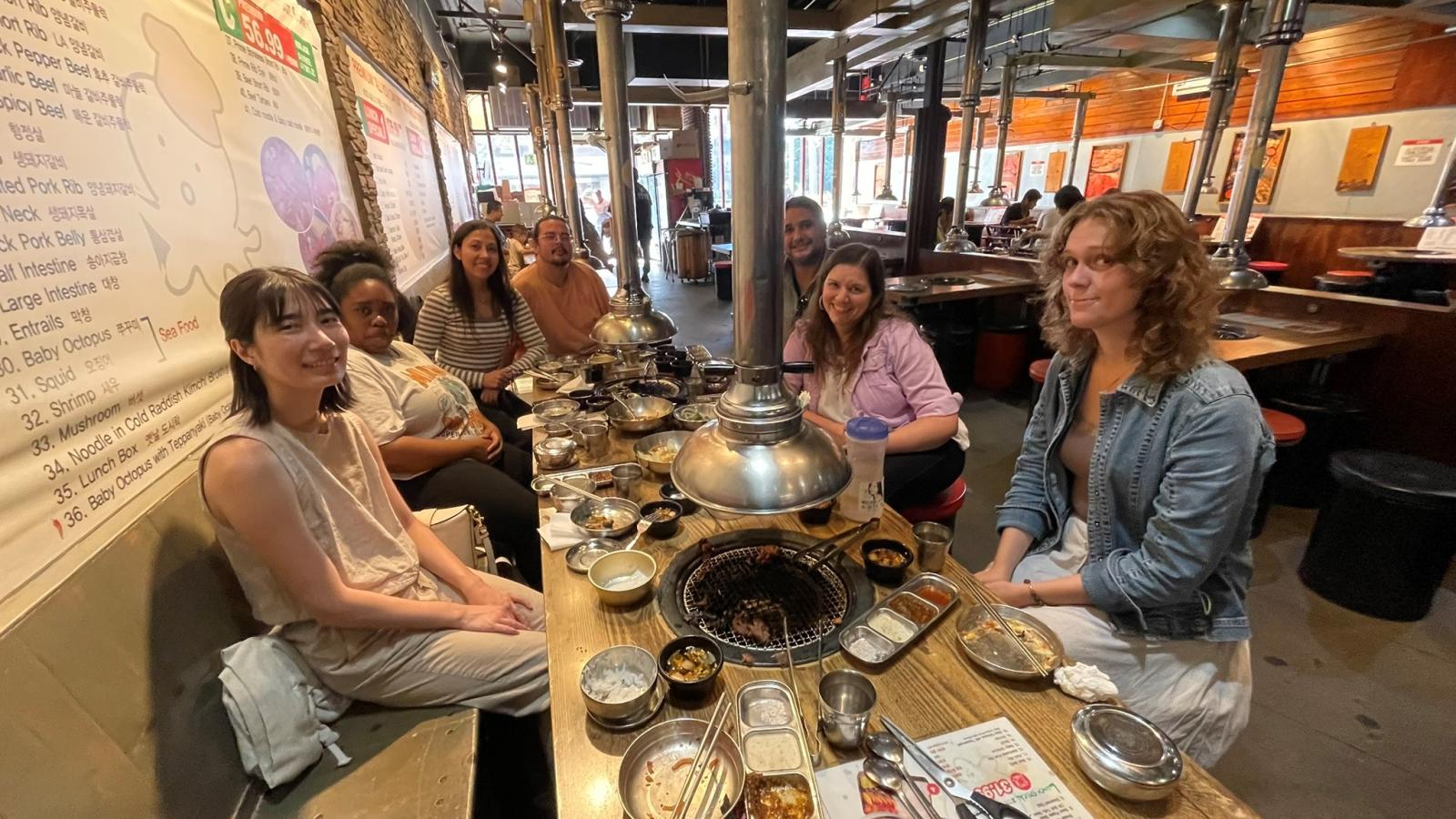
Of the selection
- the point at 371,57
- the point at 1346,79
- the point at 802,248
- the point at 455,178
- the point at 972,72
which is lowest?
the point at 802,248

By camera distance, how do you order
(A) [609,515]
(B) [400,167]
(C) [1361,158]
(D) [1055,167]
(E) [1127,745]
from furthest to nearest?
(D) [1055,167], (C) [1361,158], (B) [400,167], (A) [609,515], (E) [1127,745]

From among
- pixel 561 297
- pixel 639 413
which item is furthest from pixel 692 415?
pixel 561 297

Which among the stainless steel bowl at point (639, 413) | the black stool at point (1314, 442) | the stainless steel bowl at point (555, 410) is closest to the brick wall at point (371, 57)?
the stainless steel bowl at point (555, 410)

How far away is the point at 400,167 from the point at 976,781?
6023mm

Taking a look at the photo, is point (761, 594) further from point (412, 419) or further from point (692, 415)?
point (412, 419)

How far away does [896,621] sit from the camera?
142 centimetres

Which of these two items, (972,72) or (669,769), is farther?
(972,72)

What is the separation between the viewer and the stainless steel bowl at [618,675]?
1.16 meters

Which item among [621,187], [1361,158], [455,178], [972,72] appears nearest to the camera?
[621,187]

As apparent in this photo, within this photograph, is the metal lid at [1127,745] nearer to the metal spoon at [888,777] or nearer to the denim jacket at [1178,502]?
the metal spoon at [888,777]

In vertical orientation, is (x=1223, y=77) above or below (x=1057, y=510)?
above

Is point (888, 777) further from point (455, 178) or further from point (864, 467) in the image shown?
point (455, 178)

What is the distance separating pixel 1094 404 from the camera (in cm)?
192

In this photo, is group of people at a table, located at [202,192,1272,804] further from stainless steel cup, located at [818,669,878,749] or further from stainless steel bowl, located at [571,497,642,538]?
stainless steel cup, located at [818,669,878,749]
